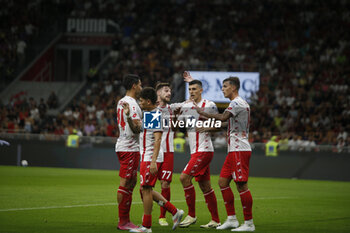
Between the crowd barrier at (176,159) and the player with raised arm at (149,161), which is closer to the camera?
the player with raised arm at (149,161)

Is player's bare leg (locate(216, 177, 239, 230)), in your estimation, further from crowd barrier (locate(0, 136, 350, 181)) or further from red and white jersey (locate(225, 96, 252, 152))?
crowd barrier (locate(0, 136, 350, 181))

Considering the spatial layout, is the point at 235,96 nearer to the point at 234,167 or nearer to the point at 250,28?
the point at 234,167

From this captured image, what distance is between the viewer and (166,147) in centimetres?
1187

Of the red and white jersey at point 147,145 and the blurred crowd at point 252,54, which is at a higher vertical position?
the blurred crowd at point 252,54

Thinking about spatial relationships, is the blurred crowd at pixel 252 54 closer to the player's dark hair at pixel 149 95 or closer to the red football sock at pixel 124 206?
the red football sock at pixel 124 206

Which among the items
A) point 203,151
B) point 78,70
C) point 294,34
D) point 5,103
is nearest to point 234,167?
point 203,151

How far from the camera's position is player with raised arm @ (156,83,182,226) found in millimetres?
11594

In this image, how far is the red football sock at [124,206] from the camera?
35.0ft

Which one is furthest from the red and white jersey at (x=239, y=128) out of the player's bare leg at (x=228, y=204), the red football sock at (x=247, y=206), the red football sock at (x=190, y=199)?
the red football sock at (x=190, y=199)

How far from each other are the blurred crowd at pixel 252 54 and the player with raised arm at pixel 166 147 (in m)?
14.7

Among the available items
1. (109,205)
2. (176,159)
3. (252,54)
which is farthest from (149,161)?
(252,54)

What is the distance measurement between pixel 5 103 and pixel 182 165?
1465 cm

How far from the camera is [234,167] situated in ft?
35.8

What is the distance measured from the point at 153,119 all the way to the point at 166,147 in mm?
1810
